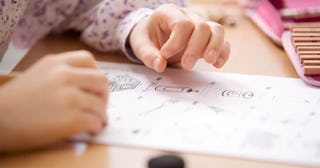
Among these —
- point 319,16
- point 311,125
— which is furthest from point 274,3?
point 311,125

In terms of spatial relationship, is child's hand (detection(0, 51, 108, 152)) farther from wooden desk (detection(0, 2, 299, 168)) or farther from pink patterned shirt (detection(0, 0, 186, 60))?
pink patterned shirt (detection(0, 0, 186, 60))

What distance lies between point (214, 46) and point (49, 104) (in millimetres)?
226

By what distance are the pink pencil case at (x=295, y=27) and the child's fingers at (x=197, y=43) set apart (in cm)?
12

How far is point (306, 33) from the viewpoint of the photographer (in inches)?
27.3

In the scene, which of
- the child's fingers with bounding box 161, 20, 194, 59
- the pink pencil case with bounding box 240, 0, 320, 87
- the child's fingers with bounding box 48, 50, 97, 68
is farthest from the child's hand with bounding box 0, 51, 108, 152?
the pink pencil case with bounding box 240, 0, 320, 87

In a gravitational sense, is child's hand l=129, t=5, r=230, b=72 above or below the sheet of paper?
above

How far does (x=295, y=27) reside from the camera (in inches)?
28.0

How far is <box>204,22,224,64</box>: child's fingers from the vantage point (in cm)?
60

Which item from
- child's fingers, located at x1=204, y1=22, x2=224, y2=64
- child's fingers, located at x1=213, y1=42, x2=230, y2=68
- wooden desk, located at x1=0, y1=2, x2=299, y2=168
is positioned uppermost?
child's fingers, located at x1=204, y1=22, x2=224, y2=64

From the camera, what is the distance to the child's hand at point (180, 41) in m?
0.60

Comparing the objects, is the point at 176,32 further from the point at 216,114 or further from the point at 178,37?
the point at 216,114

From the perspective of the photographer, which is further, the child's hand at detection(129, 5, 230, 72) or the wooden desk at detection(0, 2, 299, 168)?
the child's hand at detection(129, 5, 230, 72)

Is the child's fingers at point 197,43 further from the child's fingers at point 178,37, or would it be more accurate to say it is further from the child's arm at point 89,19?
the child's arm at point 89,19

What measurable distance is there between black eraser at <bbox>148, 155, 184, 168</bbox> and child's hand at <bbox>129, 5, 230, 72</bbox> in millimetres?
187
